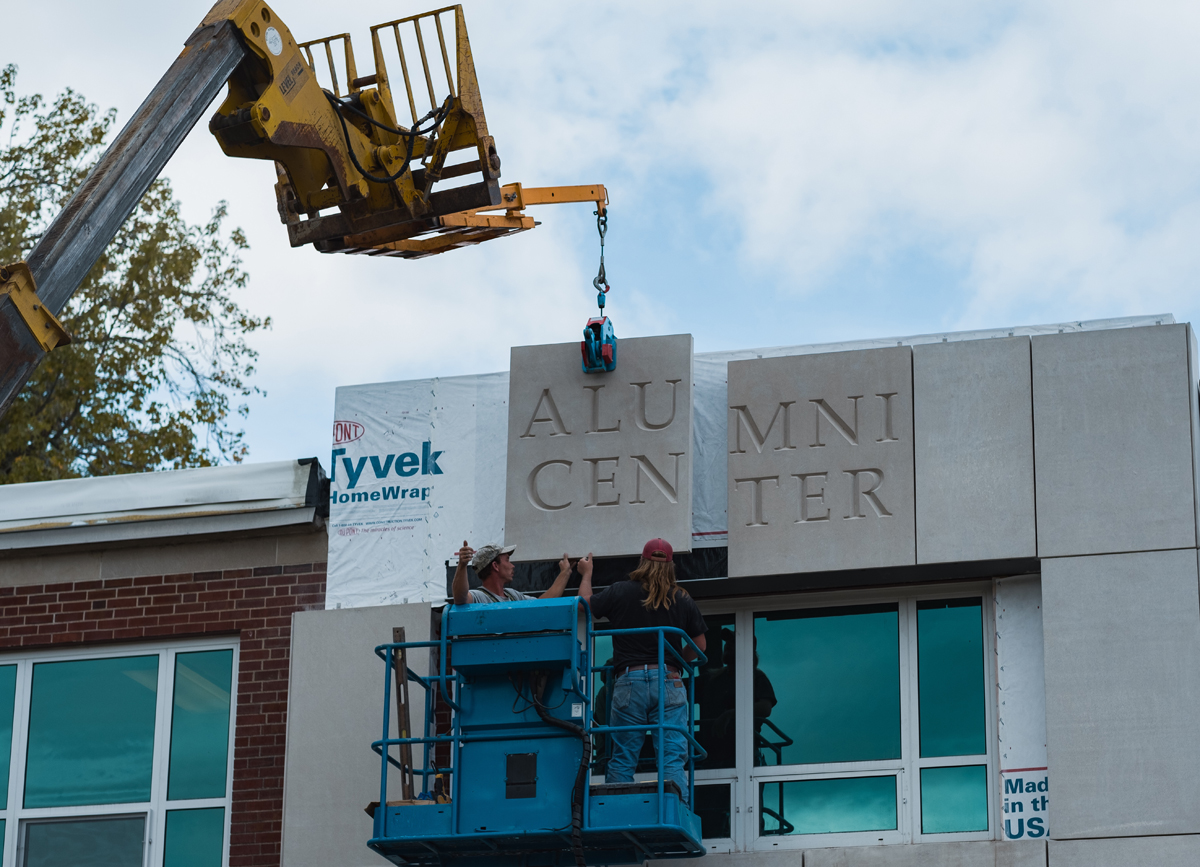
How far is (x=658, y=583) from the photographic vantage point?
11352 mm

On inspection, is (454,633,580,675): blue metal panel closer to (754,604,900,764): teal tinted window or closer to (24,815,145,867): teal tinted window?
(754,604,900,764): teal tinted window

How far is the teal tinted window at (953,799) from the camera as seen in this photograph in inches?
459

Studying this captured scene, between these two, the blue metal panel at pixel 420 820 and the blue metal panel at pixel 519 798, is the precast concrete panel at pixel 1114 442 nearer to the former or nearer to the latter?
the blue metal panel at pixel 519 798

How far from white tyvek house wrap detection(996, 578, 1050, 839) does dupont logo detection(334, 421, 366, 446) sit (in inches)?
189

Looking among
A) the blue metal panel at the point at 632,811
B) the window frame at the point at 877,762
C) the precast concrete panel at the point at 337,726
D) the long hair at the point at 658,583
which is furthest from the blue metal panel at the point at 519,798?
the window frame at the point at 877,762


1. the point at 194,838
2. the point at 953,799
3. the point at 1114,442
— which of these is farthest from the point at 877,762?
the point at 194,838

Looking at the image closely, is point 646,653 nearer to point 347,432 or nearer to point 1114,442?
point 1114,442

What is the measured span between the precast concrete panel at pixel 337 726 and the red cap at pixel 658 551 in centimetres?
204

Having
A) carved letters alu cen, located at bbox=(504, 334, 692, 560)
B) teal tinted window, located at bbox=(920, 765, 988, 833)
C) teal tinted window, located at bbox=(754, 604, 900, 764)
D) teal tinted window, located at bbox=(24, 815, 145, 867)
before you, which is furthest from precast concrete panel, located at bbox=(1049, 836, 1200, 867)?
teal tinted window, located at bbox=(24, 815, 145, 867)

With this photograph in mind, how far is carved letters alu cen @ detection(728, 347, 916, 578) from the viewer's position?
1204 centimetres

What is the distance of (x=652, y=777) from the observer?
1202 cm

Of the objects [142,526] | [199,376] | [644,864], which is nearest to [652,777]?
[644,864]

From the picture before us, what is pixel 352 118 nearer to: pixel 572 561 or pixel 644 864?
pixel 572 561

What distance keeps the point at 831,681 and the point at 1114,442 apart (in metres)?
2.47
